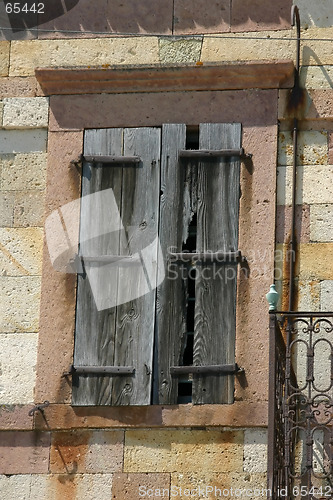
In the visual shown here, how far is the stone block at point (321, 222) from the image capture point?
7.89 metres

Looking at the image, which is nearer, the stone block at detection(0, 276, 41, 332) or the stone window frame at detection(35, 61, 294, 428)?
the stone window frame at detection(35, 61, 294, 428)

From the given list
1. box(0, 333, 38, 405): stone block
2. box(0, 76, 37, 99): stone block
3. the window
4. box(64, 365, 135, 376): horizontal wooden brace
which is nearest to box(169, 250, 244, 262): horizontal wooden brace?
the window

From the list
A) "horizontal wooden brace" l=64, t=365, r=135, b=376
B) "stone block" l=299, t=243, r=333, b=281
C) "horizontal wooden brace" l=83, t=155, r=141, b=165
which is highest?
"horizontal wooden brace" l=83, t=155, r=141, b=165

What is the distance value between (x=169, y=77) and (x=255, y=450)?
253cm

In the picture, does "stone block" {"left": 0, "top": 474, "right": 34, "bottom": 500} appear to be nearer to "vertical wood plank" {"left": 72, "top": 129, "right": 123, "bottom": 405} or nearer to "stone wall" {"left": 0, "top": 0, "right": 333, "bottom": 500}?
"stone wall" {"left": 0, "top": 0, "right": 333, "bottom": 500}

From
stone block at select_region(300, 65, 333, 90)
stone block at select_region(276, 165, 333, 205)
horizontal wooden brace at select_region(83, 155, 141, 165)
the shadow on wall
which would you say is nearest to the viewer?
stone block at select_region(276, 165, 333, 205)

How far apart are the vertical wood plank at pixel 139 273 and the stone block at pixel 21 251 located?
57 centimetres

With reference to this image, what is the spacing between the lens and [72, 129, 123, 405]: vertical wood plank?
7727 millimetres

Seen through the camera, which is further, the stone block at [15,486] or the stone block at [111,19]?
the stone block at [111,19]

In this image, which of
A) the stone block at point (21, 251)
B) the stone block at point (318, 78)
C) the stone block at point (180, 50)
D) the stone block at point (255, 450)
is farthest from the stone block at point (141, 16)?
the stone block at point (255, 450)

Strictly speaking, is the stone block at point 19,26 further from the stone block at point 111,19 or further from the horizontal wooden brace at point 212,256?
the horizontal wooden brace at point 212,256

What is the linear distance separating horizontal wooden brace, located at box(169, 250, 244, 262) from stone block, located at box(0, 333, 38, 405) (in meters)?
1.08

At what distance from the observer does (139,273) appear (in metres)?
7.90

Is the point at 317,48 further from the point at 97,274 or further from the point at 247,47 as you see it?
the point at 97,274
